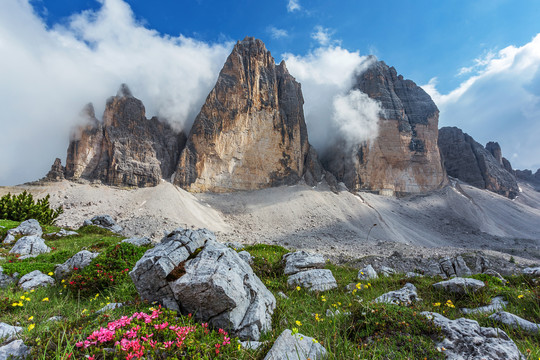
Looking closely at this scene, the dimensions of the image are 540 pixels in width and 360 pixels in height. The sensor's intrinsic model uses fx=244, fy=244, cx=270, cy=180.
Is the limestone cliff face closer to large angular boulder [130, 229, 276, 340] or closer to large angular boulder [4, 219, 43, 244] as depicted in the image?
large angular boulder [4, 219, 43, 244]

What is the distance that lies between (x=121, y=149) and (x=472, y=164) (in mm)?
149800

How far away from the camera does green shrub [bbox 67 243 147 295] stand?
7.14 metres

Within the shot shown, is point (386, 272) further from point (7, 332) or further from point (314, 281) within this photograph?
point (7, 332)

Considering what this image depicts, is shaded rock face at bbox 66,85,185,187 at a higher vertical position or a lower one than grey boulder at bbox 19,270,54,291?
higher

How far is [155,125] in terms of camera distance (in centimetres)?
8094

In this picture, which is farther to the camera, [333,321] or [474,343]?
[333,321]

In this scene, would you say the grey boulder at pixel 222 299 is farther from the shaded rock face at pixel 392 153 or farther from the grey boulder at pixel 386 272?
the shaded rock face at pixel 392 153

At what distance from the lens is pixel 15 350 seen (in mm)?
2961

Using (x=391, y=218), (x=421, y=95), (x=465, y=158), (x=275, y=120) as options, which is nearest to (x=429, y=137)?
(x=421, y=95)

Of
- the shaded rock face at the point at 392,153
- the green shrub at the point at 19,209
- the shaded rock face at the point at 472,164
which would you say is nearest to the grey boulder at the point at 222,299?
the green shrub at the point at 19,209

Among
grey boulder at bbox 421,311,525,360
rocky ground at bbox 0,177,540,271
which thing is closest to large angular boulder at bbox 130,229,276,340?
grey boulder at bbox 421,311,525,360

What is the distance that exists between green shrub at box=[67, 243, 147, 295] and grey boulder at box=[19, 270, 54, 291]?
0.98 metres

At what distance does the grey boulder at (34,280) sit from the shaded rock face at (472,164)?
467ft

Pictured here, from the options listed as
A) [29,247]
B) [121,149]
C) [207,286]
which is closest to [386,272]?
[207,286]
